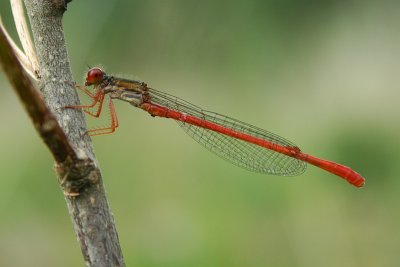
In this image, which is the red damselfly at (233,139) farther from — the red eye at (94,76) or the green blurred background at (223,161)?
the green blurred background at (223,161)

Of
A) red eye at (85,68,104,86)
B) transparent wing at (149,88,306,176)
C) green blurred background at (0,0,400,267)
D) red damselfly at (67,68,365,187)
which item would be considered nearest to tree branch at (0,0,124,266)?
red eye at (85,68,104,86)

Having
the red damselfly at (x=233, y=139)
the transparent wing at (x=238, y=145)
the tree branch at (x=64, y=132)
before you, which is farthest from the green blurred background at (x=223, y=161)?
the tree branch at (x=64, y=132)

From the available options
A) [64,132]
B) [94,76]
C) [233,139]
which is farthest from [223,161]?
[64,132]

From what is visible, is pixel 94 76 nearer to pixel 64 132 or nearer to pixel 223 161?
pixel 64 132

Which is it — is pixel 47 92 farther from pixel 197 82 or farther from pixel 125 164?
pixel 197 82

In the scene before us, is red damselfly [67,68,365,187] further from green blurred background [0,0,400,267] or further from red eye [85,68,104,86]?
green blurred background [0,0,400,267]

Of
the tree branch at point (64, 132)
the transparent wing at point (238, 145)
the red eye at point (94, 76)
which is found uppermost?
the red eye at point (94, 76)
